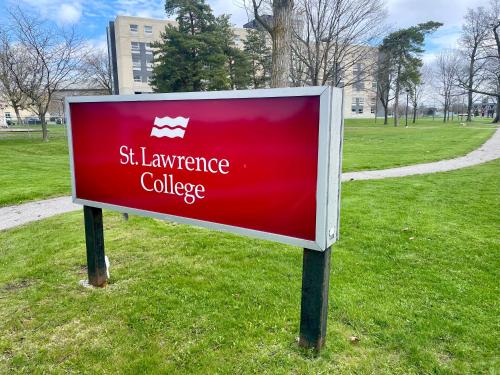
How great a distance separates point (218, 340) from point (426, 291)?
192 centimetres

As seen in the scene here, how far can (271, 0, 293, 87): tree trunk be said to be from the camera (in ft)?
21.8

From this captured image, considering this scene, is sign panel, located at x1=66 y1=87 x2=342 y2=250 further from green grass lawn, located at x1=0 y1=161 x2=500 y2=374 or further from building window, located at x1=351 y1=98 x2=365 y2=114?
building window, located at x1=351 y1=98 x2=365 y2=114

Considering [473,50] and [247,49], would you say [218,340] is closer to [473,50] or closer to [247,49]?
[247,49]

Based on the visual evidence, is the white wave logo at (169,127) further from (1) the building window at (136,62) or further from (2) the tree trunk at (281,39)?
(1) the building window at (136,62)

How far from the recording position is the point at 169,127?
2.66 m

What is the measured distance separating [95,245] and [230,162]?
1.80 meters

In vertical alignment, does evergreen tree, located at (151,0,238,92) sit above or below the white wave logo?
above

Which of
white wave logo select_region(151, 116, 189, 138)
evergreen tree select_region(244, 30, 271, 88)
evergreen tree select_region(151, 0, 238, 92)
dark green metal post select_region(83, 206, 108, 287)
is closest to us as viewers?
white wave logo select_region(151, 116, 189, 138)

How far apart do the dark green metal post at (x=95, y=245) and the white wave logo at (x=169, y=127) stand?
1.15 metres

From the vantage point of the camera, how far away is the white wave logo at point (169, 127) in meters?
2.59

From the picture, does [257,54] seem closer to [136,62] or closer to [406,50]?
[406,50]

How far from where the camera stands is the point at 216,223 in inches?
99.9

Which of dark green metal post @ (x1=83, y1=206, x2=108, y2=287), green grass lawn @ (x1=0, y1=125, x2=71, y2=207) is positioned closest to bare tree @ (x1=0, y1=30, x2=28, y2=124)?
green grass lawn @ (x1=0, y1=125, x2=71, y2=207)

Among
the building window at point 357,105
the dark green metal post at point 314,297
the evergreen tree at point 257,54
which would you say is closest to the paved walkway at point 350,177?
the dark green metal post at point 314,297
